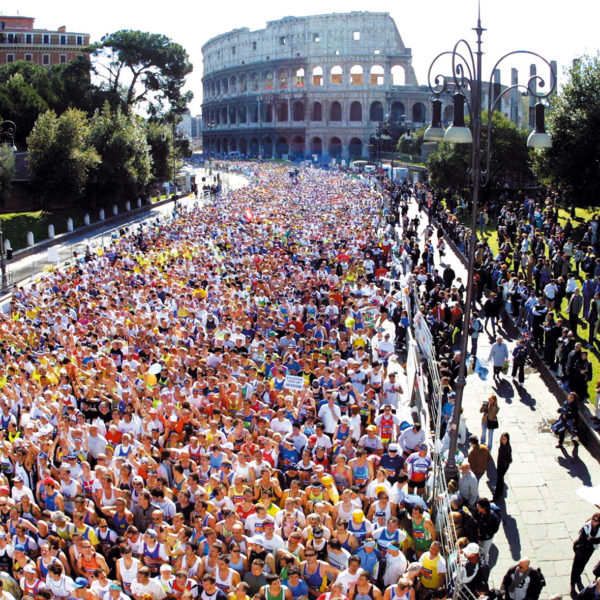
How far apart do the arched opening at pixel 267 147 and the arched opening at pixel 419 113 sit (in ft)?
71.8

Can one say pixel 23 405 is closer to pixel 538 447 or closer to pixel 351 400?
pixel 351 400

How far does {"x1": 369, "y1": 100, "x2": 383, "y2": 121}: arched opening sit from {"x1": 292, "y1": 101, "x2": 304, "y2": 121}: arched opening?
35.3 feet

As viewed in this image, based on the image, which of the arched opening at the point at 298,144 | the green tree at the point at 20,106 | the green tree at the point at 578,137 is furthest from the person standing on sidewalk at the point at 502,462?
the arched opening at the point at 298,144

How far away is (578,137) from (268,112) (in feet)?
277

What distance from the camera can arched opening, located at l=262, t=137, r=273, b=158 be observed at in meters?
106

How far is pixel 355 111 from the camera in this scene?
10200 cm

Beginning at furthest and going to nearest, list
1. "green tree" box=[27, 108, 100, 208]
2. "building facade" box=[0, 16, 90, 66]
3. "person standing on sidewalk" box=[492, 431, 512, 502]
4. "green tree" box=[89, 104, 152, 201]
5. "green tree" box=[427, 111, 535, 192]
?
"building facade" box=[0, 16, 90, 66], "green tree" box=[89, 104, 152, 201], "green tree" box=[427, 111, 535, 192], "green tree" box=[27, 108, 100, 208], "person standing on sidewalk" box=[492, 431, 512, 502]

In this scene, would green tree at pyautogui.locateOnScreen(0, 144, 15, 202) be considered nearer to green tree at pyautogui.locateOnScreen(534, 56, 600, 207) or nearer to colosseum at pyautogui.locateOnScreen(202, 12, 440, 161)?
green tree at pyautogui.locateOnScreen(534, 56, 600, 207)

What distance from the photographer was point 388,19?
99.8m

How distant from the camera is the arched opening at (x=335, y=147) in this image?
100 metres

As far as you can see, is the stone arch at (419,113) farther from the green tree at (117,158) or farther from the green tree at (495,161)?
the green tree at (117,158)

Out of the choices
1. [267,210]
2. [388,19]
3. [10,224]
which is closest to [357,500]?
[267,210]

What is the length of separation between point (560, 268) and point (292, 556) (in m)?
15.5

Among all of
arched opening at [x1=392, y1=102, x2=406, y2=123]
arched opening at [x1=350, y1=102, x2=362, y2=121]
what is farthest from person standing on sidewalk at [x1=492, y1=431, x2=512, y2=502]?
arched opening at [x1=350, y1=102, x2=362, y2=121]
